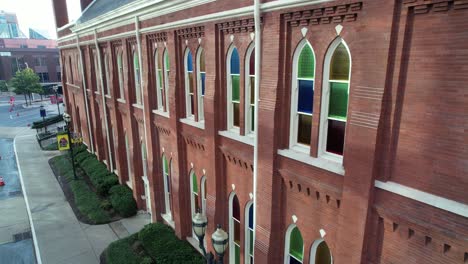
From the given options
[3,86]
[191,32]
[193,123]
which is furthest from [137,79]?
[3,86]

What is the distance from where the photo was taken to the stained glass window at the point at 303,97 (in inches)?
259

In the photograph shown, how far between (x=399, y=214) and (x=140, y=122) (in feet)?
41.4

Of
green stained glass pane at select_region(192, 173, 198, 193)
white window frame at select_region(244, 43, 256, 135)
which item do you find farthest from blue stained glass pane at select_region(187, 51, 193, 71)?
green stained glass pane at select_region(192, 173, 198, 193)

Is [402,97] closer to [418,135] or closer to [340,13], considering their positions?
[418,135]

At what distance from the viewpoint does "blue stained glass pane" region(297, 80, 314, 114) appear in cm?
670

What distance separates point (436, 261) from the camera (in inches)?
192

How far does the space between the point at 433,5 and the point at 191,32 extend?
7162mm

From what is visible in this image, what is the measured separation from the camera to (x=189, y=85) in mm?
11188

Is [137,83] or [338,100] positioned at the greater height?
[338,100]

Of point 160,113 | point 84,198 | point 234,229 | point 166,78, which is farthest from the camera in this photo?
point 84,198

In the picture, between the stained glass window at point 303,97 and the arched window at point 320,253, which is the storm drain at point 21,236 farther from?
the stained glass window at point 303,97

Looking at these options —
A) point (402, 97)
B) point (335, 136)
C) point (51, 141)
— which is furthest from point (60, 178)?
point (402, 97)

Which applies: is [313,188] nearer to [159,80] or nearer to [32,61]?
[159,80]

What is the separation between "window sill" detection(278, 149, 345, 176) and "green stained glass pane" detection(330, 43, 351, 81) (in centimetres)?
169
